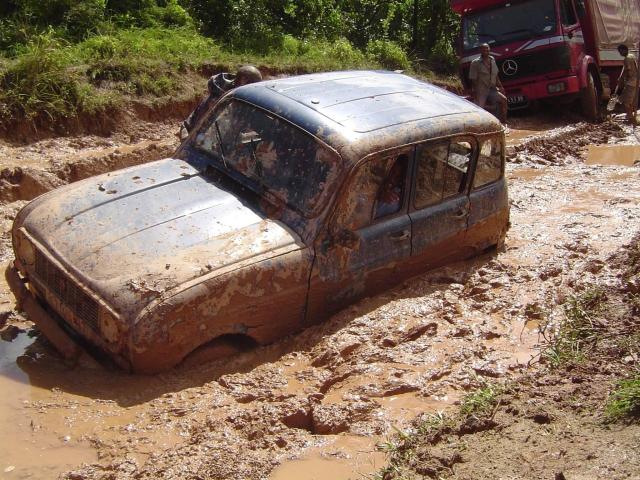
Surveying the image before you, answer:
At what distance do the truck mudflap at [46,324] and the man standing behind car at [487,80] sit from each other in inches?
361

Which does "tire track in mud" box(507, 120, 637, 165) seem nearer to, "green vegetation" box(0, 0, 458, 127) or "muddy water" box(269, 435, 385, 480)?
"green vegetation" box(0, 0, 458, 127)

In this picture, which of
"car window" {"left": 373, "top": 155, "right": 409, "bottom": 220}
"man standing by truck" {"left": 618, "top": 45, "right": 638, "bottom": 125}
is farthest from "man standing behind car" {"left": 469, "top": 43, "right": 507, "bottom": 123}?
"car window" {"left": 373, "top": 155, "right": 409, "bottom": 220}

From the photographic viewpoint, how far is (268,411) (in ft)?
Answer: 13.6

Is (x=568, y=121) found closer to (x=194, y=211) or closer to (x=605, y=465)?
(x=194, y=211)

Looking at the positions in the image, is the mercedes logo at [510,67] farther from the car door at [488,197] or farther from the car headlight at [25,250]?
the car headlight at [25,250]

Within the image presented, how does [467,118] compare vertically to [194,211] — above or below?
above

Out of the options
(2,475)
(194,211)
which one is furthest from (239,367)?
(2,475)

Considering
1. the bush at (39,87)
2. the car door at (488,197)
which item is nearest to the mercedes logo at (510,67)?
the bush at (39,87)

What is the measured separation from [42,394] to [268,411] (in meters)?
1.32

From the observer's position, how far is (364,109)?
529 centimetres

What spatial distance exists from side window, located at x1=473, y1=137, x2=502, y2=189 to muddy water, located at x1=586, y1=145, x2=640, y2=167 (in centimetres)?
590

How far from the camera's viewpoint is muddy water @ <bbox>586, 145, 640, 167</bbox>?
37.7ft

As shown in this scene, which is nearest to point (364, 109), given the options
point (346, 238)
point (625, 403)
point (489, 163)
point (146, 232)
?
point (346, 238)

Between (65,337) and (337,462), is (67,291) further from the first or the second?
(337,462)
